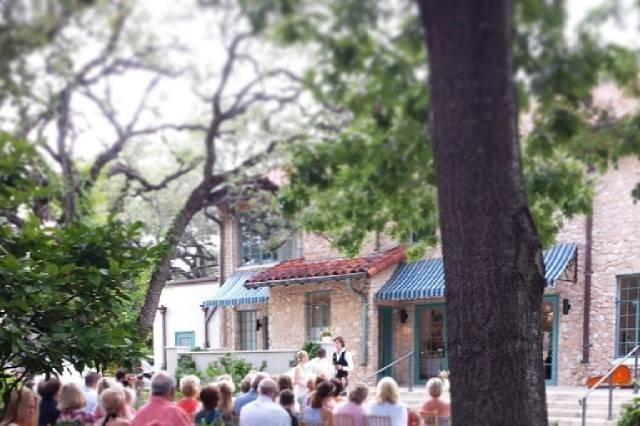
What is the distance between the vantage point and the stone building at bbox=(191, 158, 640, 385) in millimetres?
14211

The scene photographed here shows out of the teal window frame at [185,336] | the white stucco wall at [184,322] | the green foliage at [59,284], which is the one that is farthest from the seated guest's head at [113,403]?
the teal window frame at [185,336]

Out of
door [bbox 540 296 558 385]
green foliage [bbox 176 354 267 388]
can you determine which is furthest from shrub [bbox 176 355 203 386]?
door [bbox 540 296 558 385]

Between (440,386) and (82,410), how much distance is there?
3244 mm

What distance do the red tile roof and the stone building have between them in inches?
0.8

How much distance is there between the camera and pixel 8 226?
4.63 m

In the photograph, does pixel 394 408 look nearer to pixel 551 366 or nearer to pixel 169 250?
pixel 169 250

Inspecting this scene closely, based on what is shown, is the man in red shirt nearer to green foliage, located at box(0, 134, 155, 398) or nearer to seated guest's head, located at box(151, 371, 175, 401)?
seated guest's head, located at box(151, 371, 175, 401)

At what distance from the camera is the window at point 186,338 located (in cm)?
2048

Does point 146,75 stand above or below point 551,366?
above

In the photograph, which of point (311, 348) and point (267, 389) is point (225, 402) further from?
point (311, 348)

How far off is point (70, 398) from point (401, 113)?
360 centimetres

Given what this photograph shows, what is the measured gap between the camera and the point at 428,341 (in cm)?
1702

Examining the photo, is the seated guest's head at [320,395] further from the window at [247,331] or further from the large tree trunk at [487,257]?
the window at [247,331]

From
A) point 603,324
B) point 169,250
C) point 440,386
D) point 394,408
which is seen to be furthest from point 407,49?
point 603,324
